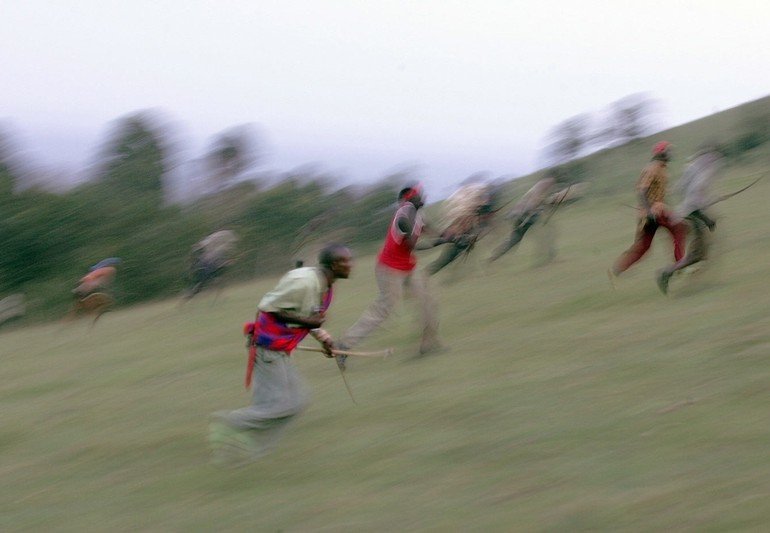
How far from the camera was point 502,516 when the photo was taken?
641cm

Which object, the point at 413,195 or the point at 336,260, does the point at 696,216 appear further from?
the point at 336,260

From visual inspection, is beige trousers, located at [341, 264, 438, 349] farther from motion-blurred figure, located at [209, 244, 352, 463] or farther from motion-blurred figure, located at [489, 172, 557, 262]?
motion-blurred figure, located at [489, 172, 557, 262]

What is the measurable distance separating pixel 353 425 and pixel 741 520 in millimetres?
4020

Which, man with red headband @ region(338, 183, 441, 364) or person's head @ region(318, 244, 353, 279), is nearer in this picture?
person's head @ region(318, 244, 353, 279)

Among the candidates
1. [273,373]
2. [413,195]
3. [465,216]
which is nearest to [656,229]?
[413,195]

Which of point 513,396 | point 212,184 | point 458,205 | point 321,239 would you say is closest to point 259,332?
point 513,396

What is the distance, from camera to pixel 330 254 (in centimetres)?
833

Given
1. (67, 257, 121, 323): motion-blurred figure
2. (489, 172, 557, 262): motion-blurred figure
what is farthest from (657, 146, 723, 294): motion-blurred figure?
(67, 257, 121, 323): motion-blurred figure

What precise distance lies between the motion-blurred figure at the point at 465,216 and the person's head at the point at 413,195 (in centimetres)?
400

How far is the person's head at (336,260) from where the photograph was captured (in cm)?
834

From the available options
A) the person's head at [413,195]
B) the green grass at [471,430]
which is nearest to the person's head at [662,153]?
the green grass at [471,430]

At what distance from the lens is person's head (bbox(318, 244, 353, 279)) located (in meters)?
8.34

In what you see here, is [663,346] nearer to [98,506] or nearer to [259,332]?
[259,332]

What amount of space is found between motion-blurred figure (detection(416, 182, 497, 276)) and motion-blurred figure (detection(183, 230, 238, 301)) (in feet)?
22.7
